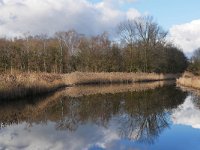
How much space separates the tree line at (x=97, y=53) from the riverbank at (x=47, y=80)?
367 centimetres

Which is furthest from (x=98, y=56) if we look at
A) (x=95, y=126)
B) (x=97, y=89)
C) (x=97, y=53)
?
(x=95, y=126)

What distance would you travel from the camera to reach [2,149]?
29.3 ft

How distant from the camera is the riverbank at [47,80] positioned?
65.8 feet

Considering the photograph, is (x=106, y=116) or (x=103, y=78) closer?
(x=106, y=116)

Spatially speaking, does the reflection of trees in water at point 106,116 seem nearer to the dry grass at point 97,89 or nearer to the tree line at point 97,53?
the dry grass at point 97,89

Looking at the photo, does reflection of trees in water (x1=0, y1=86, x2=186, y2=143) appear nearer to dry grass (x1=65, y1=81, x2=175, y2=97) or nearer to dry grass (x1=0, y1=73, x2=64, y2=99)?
dry grass (x1=0, y1=73, x2=64, y2=99)

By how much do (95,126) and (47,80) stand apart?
53.4 ft

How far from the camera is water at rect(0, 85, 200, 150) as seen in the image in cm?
969

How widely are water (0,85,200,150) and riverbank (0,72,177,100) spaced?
138 centimetres

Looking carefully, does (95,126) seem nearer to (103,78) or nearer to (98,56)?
(103,78)

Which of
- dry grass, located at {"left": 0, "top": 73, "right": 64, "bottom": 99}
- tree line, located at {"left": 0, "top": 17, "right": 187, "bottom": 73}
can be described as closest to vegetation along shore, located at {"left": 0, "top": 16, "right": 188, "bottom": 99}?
tree line, located at {"left": 0, "top": 17, "right": 187, "bottom": 73}

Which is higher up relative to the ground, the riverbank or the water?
the riverbank

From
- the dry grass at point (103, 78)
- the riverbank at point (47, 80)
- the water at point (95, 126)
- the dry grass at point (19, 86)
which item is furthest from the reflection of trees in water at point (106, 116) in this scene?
the dry grass at point (103, 78)

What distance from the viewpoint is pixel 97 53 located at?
51094mm
